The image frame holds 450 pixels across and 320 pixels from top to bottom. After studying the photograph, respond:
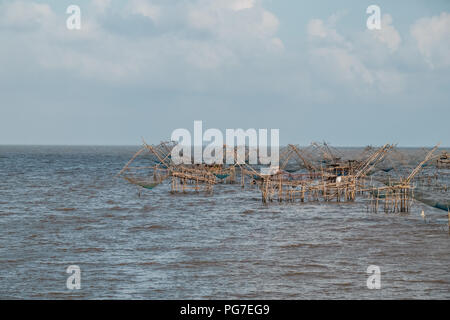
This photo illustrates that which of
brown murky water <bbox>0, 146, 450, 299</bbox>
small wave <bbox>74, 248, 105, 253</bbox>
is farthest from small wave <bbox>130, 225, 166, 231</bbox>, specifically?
small wave <bbox>74, 248, 105, 253</bbox>

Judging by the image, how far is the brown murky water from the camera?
41.0 feet

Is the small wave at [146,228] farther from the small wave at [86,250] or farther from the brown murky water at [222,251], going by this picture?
the small wave at [86,250]

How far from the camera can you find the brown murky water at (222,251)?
12508 mm

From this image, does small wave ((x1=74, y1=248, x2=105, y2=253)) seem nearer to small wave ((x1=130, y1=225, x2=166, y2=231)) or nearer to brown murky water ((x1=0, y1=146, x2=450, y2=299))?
brown murky water ((x1=0, y1=146, x2=450, y2=299))

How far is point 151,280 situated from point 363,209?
1562 centimetres

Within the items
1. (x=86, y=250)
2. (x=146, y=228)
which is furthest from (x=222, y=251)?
(x=146, y=228)

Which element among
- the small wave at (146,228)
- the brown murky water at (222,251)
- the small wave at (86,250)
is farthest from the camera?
the small wave at (146,228)

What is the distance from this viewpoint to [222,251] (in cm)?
1634

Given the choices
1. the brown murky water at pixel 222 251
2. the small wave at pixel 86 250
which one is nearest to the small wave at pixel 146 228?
the brown murky water at pixel 222 251

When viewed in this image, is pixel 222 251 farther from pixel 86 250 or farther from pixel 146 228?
pixel 146 228

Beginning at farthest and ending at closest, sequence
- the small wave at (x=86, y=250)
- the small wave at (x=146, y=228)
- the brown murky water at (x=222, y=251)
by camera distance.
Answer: the small wave at (x=146, y=228) → the small wave at (x=86, y=250) → the brown murky water at (x=222, y=251)
